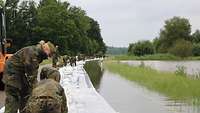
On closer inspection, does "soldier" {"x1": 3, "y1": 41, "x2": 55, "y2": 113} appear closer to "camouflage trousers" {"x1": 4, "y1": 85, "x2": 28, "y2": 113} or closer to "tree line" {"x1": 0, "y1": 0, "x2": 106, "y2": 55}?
"camouflage trousers" {"x1": 4, "y1": 85, "x2": 28, "y2": 113}

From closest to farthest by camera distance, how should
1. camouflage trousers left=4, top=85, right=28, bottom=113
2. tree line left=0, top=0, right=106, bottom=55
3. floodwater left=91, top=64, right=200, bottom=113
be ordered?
camouflage trousers left=4, top=85, right=28, bottom=113, floodwater left=91, top=64, right=200, bottom=113, tree line left=0, top=0, right=106, bottom=55

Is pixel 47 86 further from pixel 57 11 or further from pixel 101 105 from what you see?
pixel 57 11

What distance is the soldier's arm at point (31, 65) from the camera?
957 cm

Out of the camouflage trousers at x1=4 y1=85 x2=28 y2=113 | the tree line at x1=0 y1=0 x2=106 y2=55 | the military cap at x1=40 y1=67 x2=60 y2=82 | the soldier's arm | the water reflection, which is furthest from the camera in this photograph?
the tree line at x1=0 y1=0 x2=106 y2=55

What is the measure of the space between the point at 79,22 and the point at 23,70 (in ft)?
398

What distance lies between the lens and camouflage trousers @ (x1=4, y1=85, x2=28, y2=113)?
33.6 ft

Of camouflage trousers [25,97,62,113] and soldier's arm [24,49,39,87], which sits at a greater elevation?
soldier's arm [24,49,39,87]

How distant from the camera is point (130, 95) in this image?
25.3 m

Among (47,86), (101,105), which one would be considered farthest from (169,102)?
(47,86)

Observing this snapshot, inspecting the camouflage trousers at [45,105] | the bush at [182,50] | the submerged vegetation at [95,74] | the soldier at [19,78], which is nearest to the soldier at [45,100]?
the camouflage trousers at [45,105]

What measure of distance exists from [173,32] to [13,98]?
152660 millimetres

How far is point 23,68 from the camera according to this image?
33.0 feet

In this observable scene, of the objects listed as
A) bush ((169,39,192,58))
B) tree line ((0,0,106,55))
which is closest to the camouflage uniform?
tree line ((0,0,106,55))

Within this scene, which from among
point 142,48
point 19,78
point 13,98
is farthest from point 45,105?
point 142,48
